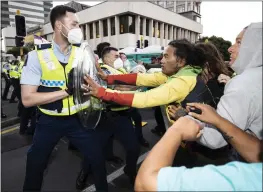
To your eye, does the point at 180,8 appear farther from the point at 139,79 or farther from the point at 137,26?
the point at 139,79

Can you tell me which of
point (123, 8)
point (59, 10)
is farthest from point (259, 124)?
point (123, 8)

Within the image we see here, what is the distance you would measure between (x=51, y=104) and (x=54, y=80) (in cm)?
22

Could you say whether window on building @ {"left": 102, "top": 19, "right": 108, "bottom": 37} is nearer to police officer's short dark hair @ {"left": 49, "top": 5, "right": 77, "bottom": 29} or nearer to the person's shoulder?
police officer's short dark hair @ {"left": 49, "top": 5, "right": 77, "bottom": 29}

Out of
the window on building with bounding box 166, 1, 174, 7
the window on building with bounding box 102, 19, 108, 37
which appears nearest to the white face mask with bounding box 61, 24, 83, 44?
the window on building with bounding box 102, 19, 108, 37

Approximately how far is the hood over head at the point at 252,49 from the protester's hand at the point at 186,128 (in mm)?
454

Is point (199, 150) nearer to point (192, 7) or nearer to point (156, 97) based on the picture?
point (156, 97)

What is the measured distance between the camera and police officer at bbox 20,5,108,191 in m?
1.95

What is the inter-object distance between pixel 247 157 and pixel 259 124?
0.62 ft

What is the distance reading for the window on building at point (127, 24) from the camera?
30.4 meters

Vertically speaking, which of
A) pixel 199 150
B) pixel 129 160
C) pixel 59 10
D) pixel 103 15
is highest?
pixel 103 15

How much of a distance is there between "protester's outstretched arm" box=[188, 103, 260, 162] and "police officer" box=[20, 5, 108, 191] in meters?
1.18

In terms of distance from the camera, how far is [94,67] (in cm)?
225

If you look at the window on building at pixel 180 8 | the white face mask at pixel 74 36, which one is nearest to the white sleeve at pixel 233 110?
the white face mask at pixel 74 36

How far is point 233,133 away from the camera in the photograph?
113 centimetres
